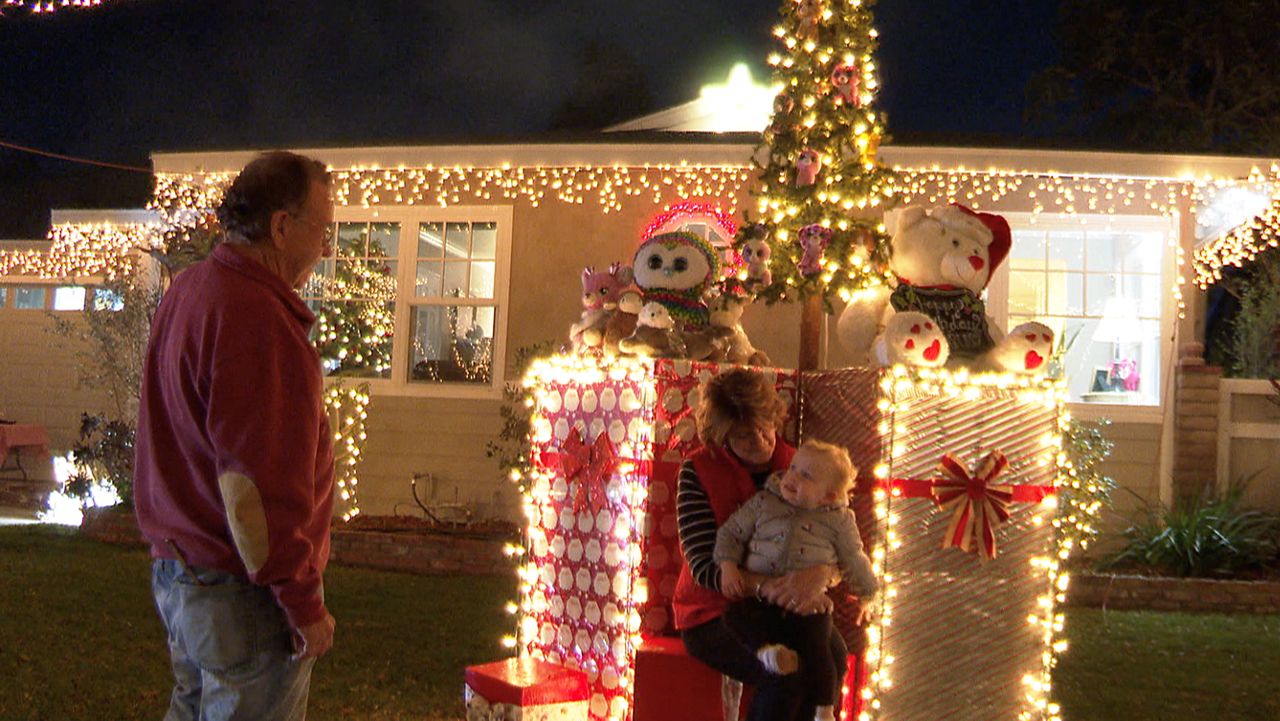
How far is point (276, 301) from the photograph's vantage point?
2426 millimetres

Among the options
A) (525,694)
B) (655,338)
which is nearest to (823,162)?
(655,338)

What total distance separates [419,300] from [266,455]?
28.7 feet

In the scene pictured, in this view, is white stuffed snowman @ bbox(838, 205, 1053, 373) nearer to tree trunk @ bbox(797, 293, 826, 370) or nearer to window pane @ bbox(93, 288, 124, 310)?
tree trunk @ bbox(797, 293, 826, 370)

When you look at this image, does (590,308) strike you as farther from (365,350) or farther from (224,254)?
(365,350)

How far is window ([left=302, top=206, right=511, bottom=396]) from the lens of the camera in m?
10.9

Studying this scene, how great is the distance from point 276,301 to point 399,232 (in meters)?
8.98

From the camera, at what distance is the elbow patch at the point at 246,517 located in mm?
2281

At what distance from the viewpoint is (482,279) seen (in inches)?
434

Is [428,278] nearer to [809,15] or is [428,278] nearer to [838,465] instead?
[809,15]

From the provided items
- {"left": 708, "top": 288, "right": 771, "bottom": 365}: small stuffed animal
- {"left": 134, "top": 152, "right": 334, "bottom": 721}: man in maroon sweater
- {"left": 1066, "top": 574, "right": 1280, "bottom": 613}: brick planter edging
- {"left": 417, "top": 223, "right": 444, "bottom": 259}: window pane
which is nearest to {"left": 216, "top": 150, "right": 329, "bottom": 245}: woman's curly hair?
{"left": 134, "top": 152, "right": 334, "bottom": 721}: man in maroon sweater

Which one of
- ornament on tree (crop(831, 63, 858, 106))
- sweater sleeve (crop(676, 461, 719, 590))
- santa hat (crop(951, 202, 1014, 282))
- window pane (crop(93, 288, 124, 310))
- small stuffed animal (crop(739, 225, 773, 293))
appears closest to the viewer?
sweater sleeve (crop(676, 461, 719, 590))

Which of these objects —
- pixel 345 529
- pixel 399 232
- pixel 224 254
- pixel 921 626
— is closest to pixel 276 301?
pixel 224 254

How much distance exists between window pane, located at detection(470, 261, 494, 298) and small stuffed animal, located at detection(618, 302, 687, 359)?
18.7ft

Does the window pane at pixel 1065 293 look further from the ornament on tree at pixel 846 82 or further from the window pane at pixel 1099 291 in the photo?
the ornament on tree at pixel 846 82
